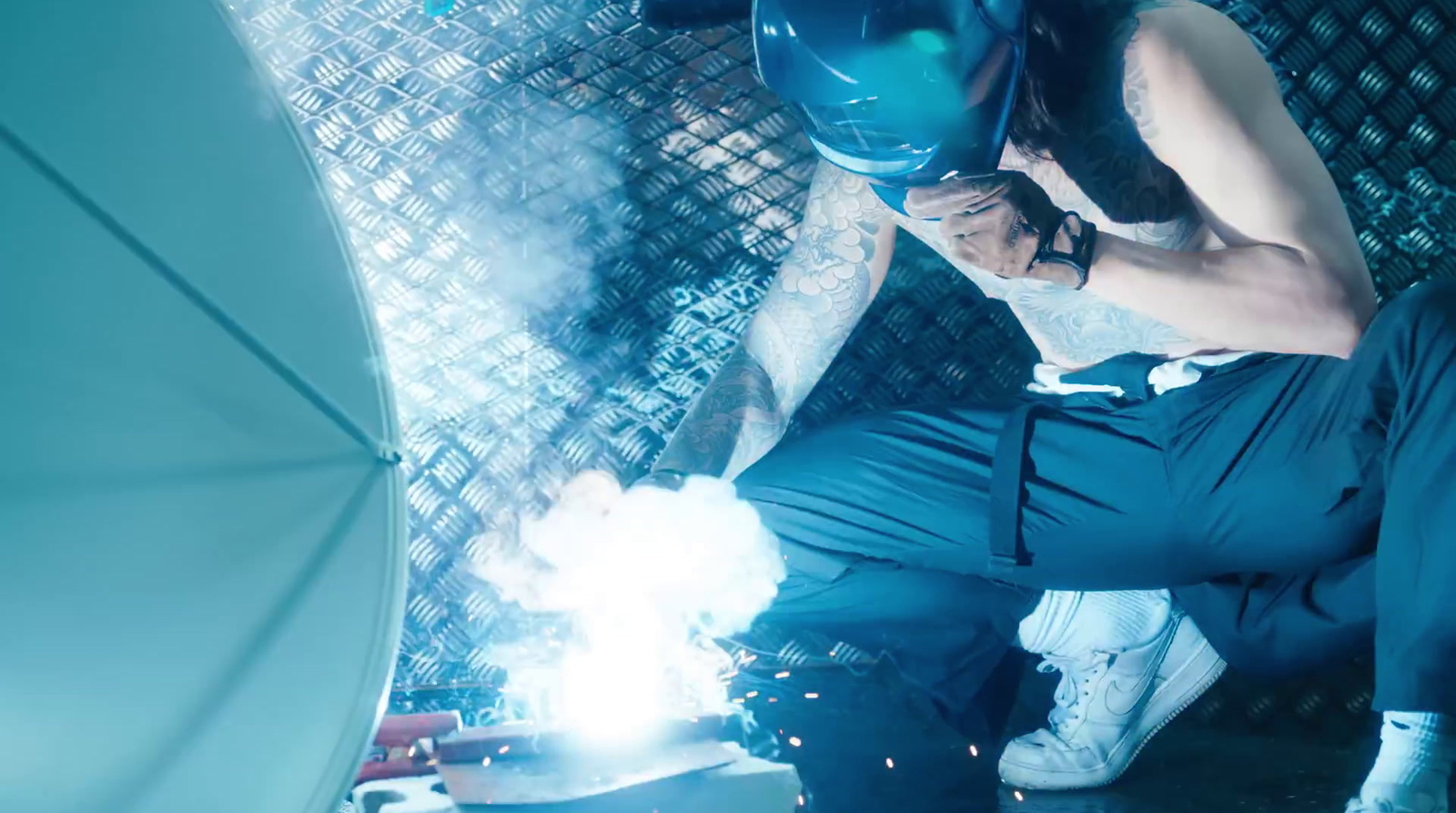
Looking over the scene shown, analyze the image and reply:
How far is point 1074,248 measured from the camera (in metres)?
1.35

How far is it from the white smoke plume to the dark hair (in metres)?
0.85

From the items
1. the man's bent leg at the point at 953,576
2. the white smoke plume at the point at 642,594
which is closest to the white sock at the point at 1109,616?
the man's bent leg at the point at 953,576

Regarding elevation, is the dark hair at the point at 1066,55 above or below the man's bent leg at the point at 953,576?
above

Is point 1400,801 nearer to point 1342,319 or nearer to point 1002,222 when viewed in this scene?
point 1342,319

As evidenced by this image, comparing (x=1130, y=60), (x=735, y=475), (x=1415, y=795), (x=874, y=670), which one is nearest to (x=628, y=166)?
(x=735, y=475)

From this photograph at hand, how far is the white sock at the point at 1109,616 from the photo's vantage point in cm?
175

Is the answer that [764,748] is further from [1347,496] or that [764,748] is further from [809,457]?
[1347,496]

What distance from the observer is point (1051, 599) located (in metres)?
1.79

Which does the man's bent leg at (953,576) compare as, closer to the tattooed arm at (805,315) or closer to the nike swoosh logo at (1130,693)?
the nike swoosh logo at (1130,693)

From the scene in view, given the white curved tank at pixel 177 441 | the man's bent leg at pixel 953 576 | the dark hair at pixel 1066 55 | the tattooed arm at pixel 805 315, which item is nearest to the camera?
the white curved tank at pixel 177 441

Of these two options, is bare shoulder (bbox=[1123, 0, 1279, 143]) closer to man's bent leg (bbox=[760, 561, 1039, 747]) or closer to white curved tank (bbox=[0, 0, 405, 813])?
man's bent leg (bbox=[760, 561, 1039, 747])

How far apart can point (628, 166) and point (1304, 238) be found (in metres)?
1.36

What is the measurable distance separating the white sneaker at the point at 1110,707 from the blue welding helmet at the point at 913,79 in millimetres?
909

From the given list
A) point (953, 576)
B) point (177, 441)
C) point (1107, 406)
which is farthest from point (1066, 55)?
point (177, 441)
